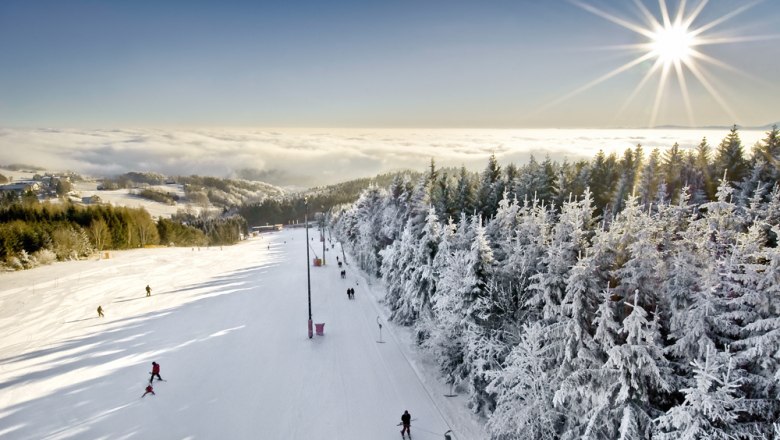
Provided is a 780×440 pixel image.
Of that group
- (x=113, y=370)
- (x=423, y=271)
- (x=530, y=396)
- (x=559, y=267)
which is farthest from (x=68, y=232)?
(x=559, y=267)

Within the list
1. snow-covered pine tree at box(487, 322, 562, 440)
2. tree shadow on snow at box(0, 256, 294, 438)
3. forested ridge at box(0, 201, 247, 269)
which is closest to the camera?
snow-covered pine tree at box(487, 322, 562, 440)

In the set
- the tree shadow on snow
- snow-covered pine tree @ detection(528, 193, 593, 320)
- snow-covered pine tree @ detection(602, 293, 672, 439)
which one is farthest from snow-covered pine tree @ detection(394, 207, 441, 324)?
the tree shadow on snow

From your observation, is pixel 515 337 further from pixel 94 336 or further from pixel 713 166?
pixel 713 166

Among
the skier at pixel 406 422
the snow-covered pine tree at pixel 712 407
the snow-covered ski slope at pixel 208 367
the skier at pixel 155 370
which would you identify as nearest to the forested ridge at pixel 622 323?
the snow-covered pine tree at pixel 712 407

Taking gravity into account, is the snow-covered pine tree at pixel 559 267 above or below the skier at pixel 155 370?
above

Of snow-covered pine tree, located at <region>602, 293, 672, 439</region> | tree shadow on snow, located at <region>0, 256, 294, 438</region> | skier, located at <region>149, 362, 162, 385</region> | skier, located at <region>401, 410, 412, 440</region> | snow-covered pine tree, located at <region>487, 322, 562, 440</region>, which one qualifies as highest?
snow-covered pine tree, located at <region>602, 293, 672, 439</region>

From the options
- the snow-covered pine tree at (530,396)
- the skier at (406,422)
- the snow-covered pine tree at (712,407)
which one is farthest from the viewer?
the skier at (406,422)

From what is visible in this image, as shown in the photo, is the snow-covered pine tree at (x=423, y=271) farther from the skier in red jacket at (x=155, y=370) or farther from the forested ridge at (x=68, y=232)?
the forested ridge at (x=68, y=232)

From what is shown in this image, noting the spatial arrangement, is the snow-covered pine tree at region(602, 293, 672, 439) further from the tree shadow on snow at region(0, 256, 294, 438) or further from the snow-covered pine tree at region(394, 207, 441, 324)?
the tree shadow on snow at region(0, 256, 294, 438)
